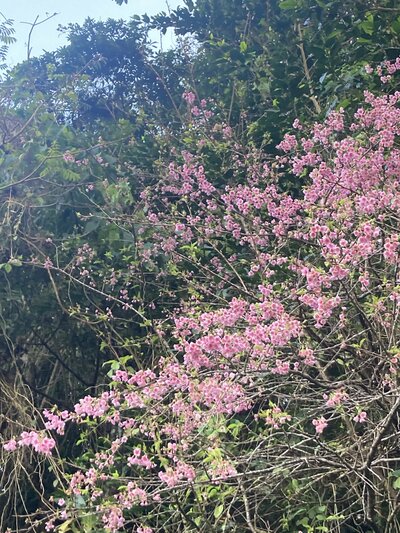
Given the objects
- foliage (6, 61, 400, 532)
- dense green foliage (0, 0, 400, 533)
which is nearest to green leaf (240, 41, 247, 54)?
dense green foliage (0, 0, 400, 533)

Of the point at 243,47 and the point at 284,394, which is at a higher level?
the point at 243,47

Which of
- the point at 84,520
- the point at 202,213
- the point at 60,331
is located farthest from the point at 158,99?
the point at 84,520

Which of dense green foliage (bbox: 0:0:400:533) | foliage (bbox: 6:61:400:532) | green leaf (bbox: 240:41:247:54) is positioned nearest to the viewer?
foliage (bbox: 6:61:400:532)

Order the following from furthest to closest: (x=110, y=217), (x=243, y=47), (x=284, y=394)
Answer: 1. (x=243, y=47)
2. (x=110, y=217)
3. (x=284, y=394)

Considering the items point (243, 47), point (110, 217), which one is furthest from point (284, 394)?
point (243, 47)

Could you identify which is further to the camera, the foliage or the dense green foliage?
the dense green foliage

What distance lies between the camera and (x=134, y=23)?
5.41m

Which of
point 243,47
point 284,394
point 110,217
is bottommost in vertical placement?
point 284,394

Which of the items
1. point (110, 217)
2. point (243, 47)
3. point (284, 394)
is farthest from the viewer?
point (243, 47)

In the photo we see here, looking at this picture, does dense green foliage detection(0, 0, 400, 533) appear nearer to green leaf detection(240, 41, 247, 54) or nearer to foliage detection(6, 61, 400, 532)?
green leaf detection(240, 41, 247, 54)

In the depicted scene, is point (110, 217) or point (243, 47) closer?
point (110, 217)

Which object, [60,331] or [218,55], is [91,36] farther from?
[60,331]

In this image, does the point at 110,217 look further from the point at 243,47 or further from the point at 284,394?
the point at 243,47

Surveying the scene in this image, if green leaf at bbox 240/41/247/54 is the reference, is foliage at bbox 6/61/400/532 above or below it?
below
